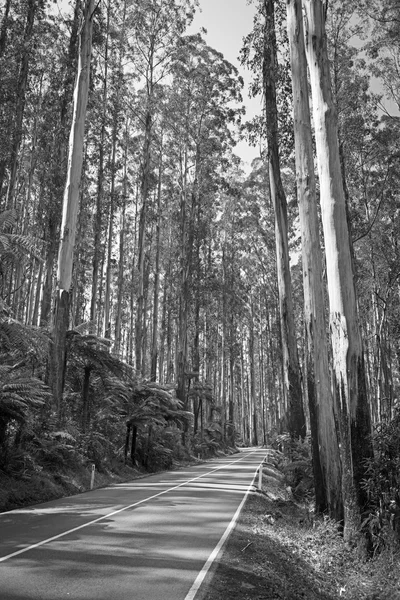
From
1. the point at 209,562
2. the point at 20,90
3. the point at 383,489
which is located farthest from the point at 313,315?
the point at 20,90

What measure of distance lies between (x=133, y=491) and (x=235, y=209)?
95.3 feet

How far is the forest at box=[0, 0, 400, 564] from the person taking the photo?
8.45 meters

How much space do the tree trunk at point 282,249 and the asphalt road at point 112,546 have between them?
488cm

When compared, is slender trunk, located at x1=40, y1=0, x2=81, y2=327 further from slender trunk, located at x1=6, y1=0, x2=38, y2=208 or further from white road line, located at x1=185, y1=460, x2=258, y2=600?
white road line, located at x1=185, y1=460, x2=258, y2=600

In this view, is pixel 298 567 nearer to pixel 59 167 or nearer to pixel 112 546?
pixel 112 546

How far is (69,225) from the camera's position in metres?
14.6

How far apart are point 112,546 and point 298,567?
246 cm

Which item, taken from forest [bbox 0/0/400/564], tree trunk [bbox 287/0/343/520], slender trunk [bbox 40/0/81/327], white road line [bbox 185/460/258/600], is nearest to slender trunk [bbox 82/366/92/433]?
forest [bbox 0/0/400/564]

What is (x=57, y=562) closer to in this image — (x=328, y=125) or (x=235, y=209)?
(x=328, y=125)

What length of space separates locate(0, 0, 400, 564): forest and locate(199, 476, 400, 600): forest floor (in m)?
0.41

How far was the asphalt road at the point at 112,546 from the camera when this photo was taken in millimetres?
4990

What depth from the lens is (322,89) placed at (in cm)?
849

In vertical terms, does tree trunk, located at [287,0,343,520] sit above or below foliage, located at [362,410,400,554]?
above

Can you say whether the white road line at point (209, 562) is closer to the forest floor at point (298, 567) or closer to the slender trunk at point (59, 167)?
the forest floor at point (298, 567)
